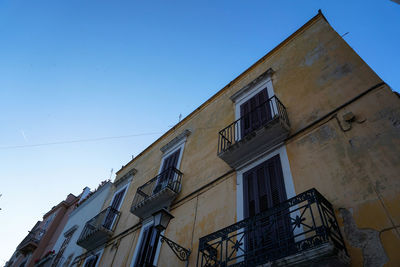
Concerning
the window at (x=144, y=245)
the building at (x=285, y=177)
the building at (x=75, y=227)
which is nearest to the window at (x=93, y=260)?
the building at (x=285, y=177)

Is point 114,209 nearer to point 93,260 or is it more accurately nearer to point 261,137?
point 93,260

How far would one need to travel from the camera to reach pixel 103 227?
11203 millimetres

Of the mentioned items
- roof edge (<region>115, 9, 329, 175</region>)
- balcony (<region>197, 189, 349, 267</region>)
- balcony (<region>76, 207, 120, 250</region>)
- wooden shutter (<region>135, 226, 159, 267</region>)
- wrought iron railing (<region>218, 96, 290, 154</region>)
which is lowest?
balcony (<region>197, 189, 349, 267</region>)

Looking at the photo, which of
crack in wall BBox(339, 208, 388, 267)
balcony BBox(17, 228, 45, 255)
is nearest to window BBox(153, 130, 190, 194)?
crack in wall BBox(339, 208, 388, 267)

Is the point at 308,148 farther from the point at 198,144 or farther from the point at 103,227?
the point at 103,227

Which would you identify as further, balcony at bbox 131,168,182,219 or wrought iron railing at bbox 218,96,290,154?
balcony at bbox 131,168,182,219

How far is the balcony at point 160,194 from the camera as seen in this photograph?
30.6 ft

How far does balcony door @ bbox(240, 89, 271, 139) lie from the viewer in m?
8.09

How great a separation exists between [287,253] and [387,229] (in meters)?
1.56

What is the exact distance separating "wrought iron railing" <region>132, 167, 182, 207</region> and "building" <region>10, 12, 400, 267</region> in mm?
56

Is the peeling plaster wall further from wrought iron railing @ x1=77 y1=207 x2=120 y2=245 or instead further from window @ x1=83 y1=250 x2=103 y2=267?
window @ x1=83 y1=250 x2=103 y2=267

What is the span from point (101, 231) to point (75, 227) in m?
6.18

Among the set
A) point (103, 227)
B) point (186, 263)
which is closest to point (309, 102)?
point (186, 263)

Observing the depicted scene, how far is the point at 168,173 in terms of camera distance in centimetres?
1048
